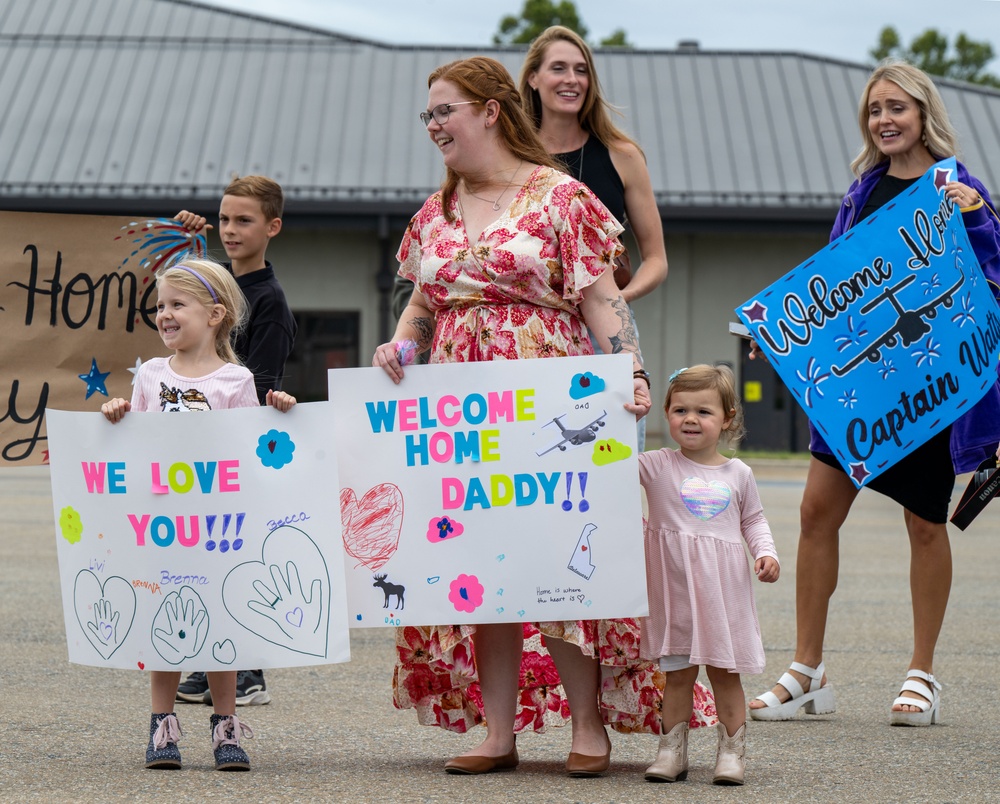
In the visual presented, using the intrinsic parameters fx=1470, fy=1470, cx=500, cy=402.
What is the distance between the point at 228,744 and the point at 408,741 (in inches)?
30.9

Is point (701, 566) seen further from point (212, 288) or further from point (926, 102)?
point (926, 102)

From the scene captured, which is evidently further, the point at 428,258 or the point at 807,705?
the point at 807,705

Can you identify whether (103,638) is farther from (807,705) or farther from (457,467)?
(807,705)

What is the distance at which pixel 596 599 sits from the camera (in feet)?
13.2

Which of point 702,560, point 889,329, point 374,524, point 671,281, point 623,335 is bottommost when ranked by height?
point 702,560

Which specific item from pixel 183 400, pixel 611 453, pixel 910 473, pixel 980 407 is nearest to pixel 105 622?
pixel 183 400

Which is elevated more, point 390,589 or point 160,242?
Answer: point 160,242

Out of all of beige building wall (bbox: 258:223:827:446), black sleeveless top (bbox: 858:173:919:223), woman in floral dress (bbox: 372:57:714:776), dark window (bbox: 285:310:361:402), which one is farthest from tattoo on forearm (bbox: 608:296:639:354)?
dark window (bbox: 285:310:361:402)

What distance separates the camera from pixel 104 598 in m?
4.07

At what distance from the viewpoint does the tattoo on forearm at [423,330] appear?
441cm

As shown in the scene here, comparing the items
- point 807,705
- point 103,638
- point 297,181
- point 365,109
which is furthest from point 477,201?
point 365,109

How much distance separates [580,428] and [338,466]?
2.25 feet

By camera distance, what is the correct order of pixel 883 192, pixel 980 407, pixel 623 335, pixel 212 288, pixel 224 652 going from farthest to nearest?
pixel 883 192
pixel 980 407
pixel 212 288
pixel 623 335
pixel 224 652

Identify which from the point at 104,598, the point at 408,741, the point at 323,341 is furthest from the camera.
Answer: the point at 323,341
